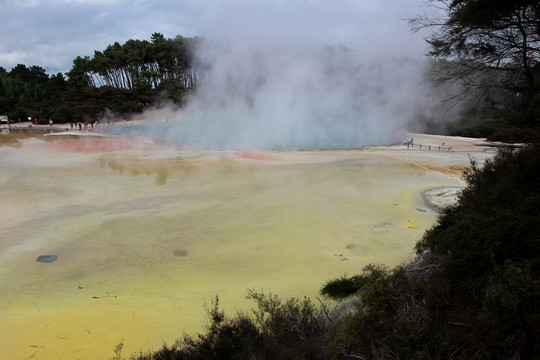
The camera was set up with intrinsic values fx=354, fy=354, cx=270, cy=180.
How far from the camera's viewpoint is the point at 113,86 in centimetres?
5431

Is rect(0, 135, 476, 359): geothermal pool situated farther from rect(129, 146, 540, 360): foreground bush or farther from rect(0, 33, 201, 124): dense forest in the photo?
rect(0, 33, 201, 124): dense forest

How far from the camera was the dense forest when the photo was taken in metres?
41.8

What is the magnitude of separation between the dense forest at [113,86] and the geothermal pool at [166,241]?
29911 millimetres

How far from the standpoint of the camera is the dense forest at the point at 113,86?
41812 mm

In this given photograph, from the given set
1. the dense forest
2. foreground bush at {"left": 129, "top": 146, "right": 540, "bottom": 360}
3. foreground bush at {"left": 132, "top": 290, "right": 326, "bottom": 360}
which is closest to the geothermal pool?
foreground bush at {"left": 132, "top": 290, "right": 326, "bottom": 360}

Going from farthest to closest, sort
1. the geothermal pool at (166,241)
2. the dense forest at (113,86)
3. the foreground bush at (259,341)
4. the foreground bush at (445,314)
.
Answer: the dense forest at (113,86)
the geothermal pool at (166,241)
the foreground bush at (259,341)
the foreground bush at (445,314)

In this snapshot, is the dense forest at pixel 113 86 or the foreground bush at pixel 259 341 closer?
the foreground bush at pixel 259 341

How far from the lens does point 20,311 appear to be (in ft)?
16.5

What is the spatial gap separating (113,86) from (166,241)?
53904 mm

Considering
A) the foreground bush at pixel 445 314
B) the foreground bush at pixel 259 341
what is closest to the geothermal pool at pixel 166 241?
the foreground bush at pixel 259 341

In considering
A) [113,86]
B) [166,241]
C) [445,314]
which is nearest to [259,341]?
[445,314]

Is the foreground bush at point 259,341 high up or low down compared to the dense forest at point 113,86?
down

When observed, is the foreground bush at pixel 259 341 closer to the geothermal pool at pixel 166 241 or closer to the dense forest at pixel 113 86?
the geothermal pool at pixel 166 241

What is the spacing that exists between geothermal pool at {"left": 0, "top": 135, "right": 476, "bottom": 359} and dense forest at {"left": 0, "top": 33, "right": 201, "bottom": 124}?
2991cm
